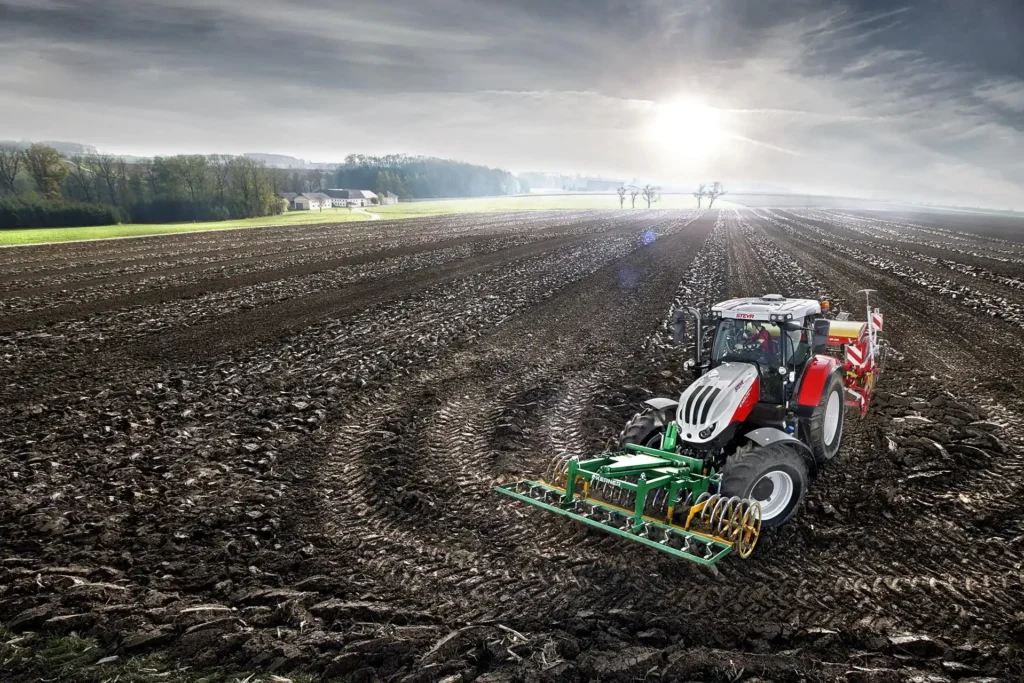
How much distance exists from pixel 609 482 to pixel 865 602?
7.80ft

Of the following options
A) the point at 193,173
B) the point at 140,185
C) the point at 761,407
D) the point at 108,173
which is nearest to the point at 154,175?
the point at 140,185

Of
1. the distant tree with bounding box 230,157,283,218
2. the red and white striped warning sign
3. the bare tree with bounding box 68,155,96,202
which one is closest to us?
the red and white striped warning sign

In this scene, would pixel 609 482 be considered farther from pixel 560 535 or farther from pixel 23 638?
pixel 23 638

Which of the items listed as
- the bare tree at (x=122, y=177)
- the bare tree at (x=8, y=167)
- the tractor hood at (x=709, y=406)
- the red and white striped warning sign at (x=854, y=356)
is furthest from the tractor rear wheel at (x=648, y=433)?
the bare tree at (x=8, y=167)

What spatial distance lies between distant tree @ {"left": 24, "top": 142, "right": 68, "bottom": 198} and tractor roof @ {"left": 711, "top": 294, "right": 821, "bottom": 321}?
7631 centimetres

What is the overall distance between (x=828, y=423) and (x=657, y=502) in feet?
9.52

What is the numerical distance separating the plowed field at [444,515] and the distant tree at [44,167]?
201 feet

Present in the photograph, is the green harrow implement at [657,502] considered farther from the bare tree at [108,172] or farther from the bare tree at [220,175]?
the bare tree at [108,172]

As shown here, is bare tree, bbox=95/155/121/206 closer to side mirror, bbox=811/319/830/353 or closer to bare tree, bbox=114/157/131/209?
bare tree, bbox=114/157/131/209

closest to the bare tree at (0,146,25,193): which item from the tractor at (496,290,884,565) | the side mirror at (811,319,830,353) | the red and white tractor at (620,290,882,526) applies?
the tractor at (496,290,884,565)

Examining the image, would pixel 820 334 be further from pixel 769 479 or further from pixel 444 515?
pixel 444 515

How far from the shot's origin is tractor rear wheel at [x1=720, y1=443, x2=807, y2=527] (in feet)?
19.3

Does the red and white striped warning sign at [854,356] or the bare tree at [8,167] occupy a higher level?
the bare tree at [8,167]

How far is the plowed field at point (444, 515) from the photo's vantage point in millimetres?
4781
